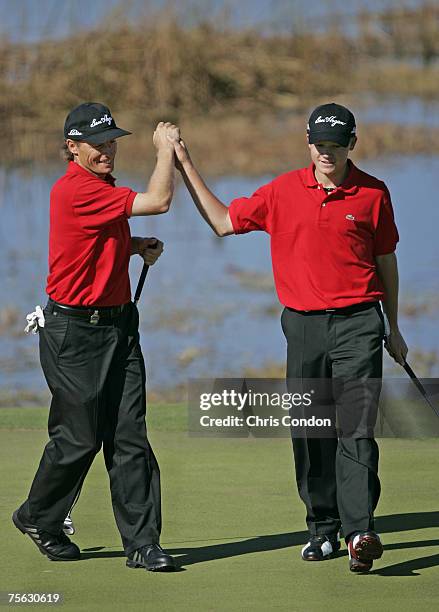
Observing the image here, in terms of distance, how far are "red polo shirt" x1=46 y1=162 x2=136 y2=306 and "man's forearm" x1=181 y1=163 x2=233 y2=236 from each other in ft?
1.09

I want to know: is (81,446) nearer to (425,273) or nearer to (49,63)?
(425,273)

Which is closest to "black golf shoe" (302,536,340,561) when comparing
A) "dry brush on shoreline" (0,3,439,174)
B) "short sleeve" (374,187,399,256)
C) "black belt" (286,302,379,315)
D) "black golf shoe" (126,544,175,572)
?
"black golf shoe" (126,544,175,572)

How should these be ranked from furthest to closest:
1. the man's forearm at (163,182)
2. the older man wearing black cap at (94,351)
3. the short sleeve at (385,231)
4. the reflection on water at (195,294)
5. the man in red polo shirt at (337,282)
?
the reflection on water at (195,294), the short sleeve at (385,231), the man in red polo shirt at (337,282), the older man wearing black cap at (94,351), the man's forearm at (163,182)

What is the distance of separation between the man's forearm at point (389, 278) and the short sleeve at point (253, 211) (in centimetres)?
45

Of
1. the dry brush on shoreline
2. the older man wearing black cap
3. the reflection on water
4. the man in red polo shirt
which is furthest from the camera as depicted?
the dry brush on shoreline

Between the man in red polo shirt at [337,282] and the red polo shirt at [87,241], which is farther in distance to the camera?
the man in red polo shirt at [337,282]

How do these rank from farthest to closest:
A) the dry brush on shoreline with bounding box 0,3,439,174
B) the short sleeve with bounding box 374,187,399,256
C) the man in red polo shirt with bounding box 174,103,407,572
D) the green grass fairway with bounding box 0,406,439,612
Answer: the dry brush on shoreline with bounding box 0,3,439,174
the short sleeve with bounding box 374,187,399,256
the man in red polo shirt with bounding box 174,103,407,572
the green grass fairway with bounding box 0,406,439,612

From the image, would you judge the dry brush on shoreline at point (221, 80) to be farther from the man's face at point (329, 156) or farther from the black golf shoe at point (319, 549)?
the black golf shoe at point (319, 549)

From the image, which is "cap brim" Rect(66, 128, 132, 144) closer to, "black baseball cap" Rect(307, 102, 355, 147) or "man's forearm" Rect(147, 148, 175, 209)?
"man's forearm" Rect(147, 148, 175, 209)

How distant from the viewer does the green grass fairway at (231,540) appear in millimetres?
6094

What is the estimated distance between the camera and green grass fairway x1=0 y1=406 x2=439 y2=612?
6094 millimetres

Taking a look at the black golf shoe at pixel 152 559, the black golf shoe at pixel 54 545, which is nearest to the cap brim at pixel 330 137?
the black golf shoe at pixel 152 559

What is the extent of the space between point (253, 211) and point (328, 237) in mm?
342

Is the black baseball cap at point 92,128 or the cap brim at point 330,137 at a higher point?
the black baseball cap at point 92,128
